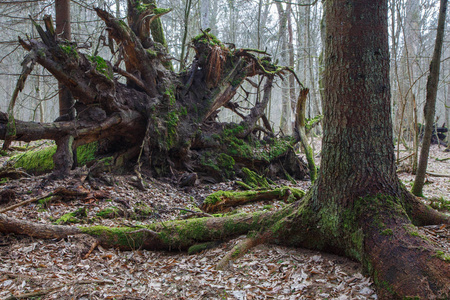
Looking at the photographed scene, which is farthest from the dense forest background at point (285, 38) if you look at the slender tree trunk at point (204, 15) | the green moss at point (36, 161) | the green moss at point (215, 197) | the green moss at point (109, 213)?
the green moss at point (215, 197)

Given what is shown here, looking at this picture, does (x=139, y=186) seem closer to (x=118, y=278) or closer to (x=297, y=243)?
(x=118, y=278)

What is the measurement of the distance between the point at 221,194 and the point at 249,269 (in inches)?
110

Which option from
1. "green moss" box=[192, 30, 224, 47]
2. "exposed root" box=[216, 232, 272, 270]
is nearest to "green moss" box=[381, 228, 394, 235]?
"exposed root" box=[216, 232, 272, 270]

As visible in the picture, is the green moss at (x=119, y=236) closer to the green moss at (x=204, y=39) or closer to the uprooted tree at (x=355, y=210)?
the uprooted tree at (x=355, y=210)

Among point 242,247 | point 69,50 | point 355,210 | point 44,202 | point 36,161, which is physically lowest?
point 242,247

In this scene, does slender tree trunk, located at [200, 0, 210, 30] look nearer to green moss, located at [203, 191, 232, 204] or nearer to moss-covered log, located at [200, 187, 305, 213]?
moss-covered log, located at [200, 187, 305, 213]

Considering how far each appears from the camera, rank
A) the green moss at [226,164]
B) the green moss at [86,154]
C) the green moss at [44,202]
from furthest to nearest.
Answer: the green moss at [226,164], the green moss at [86,154], the green moss at [44,202]

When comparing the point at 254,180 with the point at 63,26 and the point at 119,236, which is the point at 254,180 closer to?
the point at 119,236

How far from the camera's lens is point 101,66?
19.8 feet

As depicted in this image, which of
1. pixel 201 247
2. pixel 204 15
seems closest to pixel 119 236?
pixel 201 247

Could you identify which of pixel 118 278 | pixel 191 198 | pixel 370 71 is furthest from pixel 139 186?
pixel 370 71

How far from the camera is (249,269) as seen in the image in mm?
3199

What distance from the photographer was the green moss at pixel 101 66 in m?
5.94

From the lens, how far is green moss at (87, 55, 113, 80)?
5945 mm
